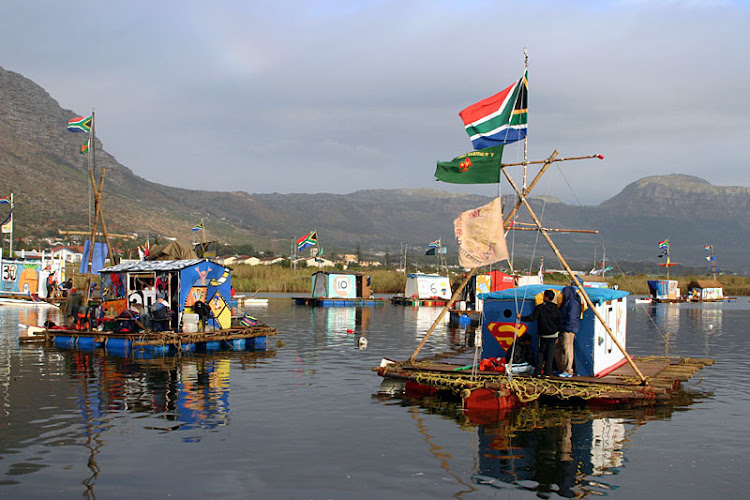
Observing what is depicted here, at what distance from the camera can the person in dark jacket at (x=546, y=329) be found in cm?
1994

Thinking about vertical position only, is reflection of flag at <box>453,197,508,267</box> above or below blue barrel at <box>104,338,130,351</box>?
above

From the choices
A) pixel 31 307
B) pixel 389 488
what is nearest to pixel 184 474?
pixel 389 488

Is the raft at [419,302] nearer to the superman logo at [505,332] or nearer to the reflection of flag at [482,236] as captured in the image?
the superman logo at [505,332]

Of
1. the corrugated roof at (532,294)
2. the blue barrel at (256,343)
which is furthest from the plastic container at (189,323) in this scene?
the corrugated roof at (532,294)

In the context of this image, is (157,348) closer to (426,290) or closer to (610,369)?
(610,369)

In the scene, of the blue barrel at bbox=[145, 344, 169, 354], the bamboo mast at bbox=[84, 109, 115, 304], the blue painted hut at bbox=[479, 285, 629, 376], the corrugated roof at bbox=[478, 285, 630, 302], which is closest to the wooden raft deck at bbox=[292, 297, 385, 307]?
the bamboo mast at bbox=[84, 109, 115, 304]

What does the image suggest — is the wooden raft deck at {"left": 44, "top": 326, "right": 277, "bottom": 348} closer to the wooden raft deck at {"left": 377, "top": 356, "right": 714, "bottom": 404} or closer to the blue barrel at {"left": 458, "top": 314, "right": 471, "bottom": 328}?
the wooden raft deck at {"left": 377, "top": 356, "right": 714, "bottom": 404}

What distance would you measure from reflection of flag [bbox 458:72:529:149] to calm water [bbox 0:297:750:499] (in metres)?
7.66

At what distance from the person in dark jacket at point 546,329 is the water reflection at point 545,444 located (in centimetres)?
117

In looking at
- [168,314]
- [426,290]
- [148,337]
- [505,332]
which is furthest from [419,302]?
[505,332]

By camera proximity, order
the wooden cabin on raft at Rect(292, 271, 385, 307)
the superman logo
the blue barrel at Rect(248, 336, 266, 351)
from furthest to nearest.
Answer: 1. the wooden cabin on raft at Rect(292, 271, 385, 307)
2. the blue barrel at Rect(248, 336, 266, 351)
3. the superman logo

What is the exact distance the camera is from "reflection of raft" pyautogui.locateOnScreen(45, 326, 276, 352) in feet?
99.7

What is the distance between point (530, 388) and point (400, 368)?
4.51 metres

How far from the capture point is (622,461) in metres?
15.0
